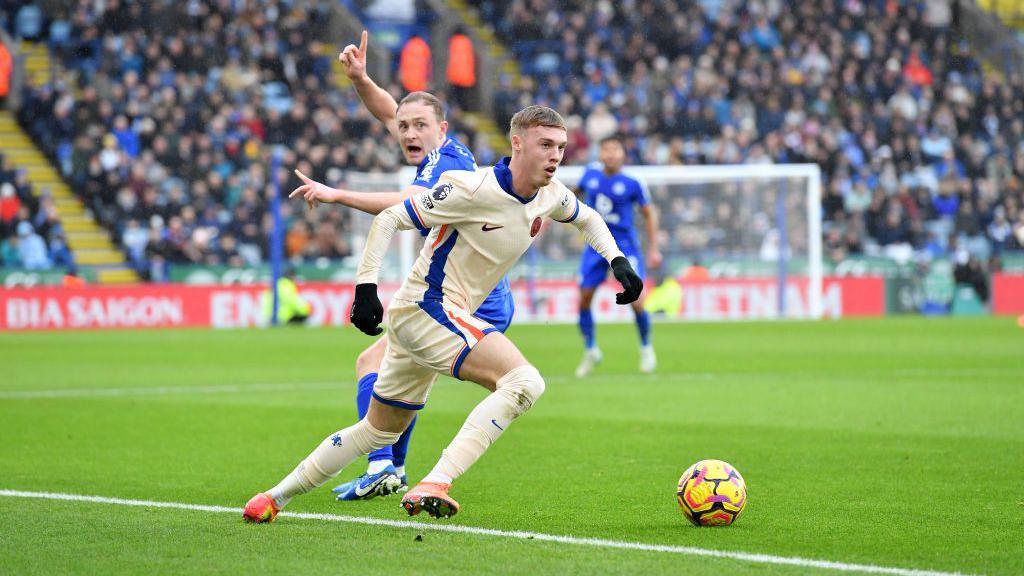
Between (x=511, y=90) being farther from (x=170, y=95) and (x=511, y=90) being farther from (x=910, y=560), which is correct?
(x=910, y=560)

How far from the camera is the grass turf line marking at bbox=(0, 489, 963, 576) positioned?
215 inches

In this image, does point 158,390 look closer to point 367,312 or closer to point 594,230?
point 594,230

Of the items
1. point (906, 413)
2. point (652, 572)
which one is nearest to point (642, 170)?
point (906, 413)

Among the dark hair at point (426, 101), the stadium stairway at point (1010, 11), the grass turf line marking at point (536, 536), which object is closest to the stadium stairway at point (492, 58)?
the stadium stairway at point (1010, 11)

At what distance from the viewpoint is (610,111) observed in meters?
34.8

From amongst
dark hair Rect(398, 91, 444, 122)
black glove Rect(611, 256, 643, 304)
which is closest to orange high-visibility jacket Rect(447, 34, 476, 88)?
dark hair Rect(398, 91, 444, 122)

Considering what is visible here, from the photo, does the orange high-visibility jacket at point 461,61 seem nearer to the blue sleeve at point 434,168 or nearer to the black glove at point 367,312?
the blue sleeve at point 434,168

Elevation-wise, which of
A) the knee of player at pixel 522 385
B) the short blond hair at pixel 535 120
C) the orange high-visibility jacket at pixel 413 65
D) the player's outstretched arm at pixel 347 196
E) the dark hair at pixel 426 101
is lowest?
the knee of player at pixel 522 385

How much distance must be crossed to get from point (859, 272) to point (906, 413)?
2048cm

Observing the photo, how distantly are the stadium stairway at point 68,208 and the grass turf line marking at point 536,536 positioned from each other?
21.0 meters

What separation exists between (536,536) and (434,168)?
2192mm

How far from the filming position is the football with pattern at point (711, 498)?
257 inches

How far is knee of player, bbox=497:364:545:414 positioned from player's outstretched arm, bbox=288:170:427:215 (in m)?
1.01

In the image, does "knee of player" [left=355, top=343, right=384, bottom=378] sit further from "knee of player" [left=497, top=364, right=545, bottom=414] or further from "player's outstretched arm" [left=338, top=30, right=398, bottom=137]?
"knee of player" [left=497, top=364, right=545, bottom=414]
